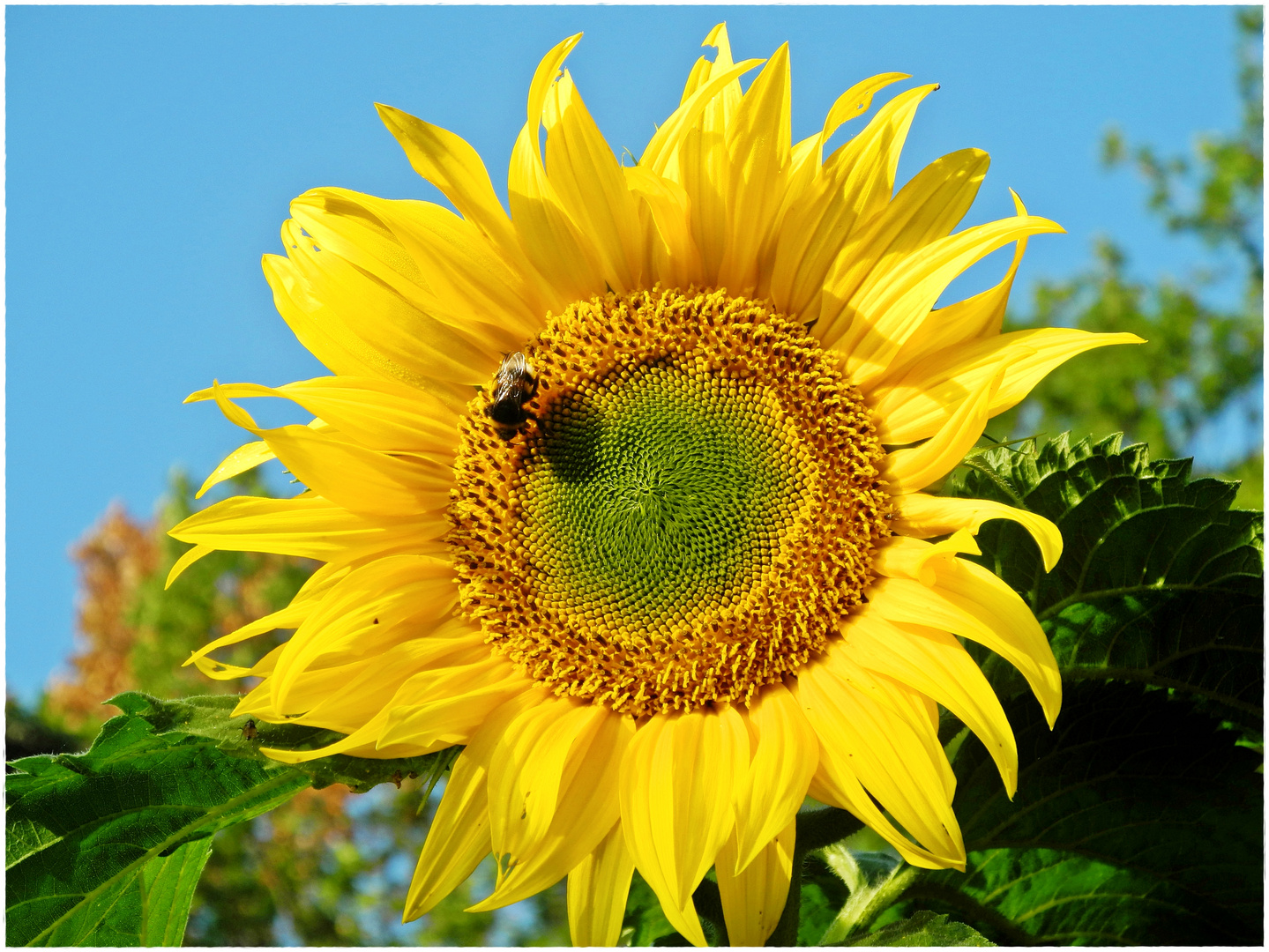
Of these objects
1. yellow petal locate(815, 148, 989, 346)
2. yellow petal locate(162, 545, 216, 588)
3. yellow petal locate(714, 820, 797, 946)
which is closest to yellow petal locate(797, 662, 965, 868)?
yellow petal locate(714, 820, 797, 946)

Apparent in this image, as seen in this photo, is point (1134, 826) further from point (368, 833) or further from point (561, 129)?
point (368, 833)

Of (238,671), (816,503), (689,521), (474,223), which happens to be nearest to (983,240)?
(816,503)

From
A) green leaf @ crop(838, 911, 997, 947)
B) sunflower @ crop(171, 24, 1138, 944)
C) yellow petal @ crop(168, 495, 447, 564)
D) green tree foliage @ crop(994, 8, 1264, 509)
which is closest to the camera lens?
green leaf @ crop(838, 911, 997, 947)

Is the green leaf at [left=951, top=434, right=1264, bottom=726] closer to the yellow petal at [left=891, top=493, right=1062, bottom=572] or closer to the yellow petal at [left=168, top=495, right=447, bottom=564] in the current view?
the yellow petal at [left=891, top=493, right=1062, bottom=572]

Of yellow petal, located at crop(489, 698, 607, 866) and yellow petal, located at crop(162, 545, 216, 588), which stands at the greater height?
yellow petal, located at crop(162, 545, 216, 588)

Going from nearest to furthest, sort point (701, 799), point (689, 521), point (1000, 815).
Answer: point (701, 799) < point (689, 521) < point (1000, 815)
